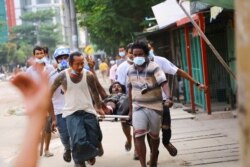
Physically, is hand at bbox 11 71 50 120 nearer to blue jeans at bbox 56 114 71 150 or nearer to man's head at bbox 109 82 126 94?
blue jeans at bbox 56 114 71 150

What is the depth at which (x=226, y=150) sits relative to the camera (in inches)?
301

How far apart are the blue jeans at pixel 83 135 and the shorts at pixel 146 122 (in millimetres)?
549

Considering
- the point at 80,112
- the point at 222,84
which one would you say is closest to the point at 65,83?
the point at 80,112

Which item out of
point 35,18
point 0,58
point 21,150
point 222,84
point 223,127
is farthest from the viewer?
point 35,18

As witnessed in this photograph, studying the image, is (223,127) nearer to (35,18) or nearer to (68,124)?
(68,124)

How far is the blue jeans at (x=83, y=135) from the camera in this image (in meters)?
6.45

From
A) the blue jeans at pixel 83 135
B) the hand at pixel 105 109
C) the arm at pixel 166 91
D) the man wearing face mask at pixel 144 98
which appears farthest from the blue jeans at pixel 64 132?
the arm at pixel 166 91

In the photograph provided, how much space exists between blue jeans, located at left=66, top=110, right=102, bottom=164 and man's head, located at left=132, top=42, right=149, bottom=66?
0.87 metres

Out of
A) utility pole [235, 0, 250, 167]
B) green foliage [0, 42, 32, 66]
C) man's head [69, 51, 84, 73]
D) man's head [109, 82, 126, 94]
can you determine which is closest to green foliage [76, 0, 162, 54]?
man's head [109, 82, 126, 94]

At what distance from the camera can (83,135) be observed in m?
6.46

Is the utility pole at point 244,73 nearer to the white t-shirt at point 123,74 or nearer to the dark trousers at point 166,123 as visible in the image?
the dark trousers at point 166,123

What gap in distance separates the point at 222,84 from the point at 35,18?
105 m

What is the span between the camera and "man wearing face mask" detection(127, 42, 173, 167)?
6.36 meters

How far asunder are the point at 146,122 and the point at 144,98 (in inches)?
11.0
